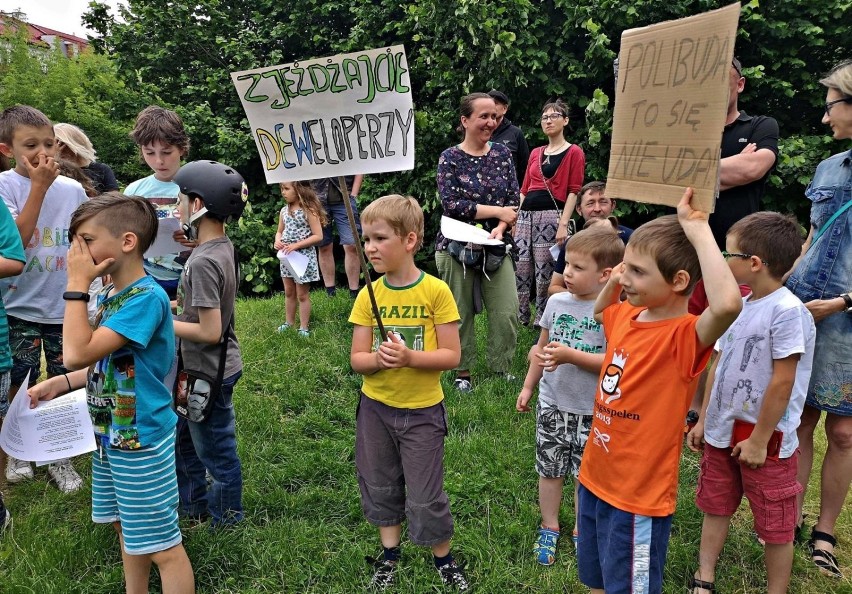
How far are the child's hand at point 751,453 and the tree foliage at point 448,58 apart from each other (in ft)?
15.7

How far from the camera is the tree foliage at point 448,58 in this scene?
22.5ft

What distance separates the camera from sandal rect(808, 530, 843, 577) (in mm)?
2795

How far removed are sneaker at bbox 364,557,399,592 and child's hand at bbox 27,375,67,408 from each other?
68.3 inches

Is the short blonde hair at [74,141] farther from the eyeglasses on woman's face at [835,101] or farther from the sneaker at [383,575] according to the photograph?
the eyeglasses on woman's face at [835,101]

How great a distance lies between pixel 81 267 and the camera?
7.13 ft

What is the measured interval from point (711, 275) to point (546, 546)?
183 cm

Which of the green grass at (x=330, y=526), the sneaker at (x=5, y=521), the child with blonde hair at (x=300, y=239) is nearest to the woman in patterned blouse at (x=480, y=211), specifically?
the green grass at (x=330, y=526)

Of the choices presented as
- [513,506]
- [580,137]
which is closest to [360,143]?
[513,506]

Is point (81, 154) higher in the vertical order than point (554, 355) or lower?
higher

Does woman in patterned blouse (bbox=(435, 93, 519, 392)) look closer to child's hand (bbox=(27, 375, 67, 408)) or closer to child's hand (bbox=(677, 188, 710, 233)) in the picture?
child's hand (bbox=(677, 188, 710, 233))

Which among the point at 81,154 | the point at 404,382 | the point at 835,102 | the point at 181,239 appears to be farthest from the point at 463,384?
the point at 81,154

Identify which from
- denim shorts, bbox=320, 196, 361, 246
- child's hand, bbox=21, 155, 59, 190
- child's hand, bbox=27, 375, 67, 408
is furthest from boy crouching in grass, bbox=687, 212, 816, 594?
denim shorts, bbox=320, 196, 361, 246

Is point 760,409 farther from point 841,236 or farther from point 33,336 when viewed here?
point 33,336

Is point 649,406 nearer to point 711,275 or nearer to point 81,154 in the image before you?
point 711,275
